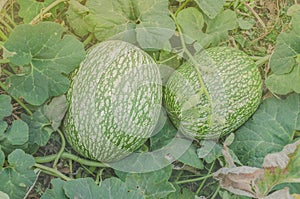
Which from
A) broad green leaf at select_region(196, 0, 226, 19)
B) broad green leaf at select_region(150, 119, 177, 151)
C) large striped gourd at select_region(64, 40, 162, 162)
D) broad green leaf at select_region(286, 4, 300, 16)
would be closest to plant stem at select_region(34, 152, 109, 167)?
large striped gourd at select_region(64, 40, 162, 162)

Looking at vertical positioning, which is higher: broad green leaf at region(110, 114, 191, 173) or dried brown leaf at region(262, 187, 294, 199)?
broad green leaf at region(110, 114, 191, 173)

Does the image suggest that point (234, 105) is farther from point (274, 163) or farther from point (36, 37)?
point (36, 37)

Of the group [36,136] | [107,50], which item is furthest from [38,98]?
[107,50]

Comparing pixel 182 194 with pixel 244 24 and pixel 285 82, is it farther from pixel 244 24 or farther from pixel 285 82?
pixel 244 24

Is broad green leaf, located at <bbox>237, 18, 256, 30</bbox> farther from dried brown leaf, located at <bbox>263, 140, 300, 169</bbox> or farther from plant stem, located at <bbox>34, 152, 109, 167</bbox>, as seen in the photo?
plant stem, located at <bbox>34, 152, 109, 167</bbox>

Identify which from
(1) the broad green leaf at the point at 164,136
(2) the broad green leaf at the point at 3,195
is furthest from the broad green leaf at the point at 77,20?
(2) the broad green leaf at the point at 3,195
